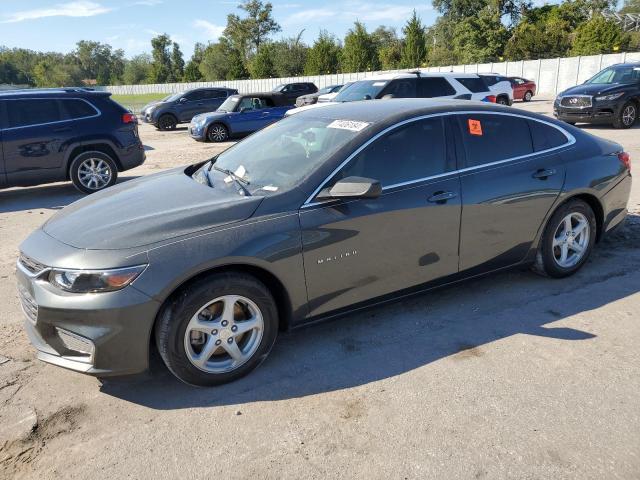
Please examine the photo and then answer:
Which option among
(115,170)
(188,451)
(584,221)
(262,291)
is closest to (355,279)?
(262,291)

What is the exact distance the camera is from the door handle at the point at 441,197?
3834mm

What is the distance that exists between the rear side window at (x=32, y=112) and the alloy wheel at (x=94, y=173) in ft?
2.87

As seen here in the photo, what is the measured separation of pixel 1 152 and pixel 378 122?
23.9ft

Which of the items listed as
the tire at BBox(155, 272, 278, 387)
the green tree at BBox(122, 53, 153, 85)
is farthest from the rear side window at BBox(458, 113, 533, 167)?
the green tree at BBox(122, 53, 153, 85)

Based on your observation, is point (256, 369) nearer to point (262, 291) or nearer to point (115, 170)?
point (262, 291)

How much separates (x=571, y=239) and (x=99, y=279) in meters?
3.87

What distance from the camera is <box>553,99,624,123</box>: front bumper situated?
14.3 meters

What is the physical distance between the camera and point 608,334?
3779 mm

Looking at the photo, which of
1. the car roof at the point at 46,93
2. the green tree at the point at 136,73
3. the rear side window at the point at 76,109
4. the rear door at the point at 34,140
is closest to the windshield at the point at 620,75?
the car roof at the point at 46,93

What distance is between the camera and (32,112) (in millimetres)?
8820

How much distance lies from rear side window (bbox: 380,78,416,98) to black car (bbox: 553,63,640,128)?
5196 mm

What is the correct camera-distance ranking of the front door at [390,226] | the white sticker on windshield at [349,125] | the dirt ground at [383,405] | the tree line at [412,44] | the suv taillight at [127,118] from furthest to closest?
the tree line at [412,44] < the suv taillight at [127,118] < the white sticker on windshield at [349,125] < the front door at [390,226] < the dirt ground at [383,405]

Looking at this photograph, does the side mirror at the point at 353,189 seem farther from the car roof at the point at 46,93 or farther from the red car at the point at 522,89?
the red car at the point at 522,89

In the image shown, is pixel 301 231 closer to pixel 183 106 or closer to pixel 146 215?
pixel 146 215
